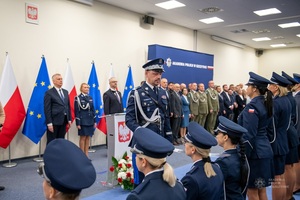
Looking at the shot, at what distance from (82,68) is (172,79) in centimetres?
307

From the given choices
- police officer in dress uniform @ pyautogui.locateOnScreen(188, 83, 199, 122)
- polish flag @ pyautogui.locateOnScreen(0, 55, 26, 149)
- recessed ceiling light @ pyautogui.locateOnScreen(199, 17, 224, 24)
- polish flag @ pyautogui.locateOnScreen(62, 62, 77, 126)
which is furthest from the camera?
recessed ceiling light @ pyautogui.locateOnScreen(199, 17, 224, 24)

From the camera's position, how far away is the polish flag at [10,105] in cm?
506

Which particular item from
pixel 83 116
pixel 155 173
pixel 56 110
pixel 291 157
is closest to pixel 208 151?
pixel 155 173

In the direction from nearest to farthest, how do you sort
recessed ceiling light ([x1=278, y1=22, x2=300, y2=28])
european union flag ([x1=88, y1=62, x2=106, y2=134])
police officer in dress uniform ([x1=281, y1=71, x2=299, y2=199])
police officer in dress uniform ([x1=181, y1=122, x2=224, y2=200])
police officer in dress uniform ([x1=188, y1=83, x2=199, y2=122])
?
police officer in dress uniform ([x1=181, y1=122, x2=224, y2=200]), police officer in dress uniform ([x1=281, y1=71, x2=299, y2=199]), european union flag ([x1=88, y1=62, x2=106, y2=134]), police officer in dress uniform ([x1=188, y1=83, x2=199, y2=122]), recessed ceiling light ([x1=278, y1=22, x2=300, y2=28])

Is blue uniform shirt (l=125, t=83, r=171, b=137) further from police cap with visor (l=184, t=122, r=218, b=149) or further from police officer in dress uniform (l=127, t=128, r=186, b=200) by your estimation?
police officer in dress uniform (l=127, t=128, r=186, b=200)

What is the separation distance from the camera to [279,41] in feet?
42.4

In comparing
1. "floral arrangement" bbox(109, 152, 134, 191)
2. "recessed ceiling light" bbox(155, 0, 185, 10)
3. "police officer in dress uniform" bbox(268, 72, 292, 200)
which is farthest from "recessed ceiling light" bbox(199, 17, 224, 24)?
"floral arrangement" bbox(109, 152, 134, 191)

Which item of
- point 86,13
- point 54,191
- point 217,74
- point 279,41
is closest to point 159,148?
point 54,191

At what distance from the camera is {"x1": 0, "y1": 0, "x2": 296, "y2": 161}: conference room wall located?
5.62 m

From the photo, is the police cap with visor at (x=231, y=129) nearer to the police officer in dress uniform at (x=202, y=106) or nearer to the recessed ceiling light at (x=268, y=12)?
the police officer in dress uniform at (x=202, y=106)

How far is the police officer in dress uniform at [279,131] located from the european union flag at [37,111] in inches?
166

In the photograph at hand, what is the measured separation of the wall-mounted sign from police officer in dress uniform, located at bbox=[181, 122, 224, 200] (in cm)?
501

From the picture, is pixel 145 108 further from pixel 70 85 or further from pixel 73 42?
pixel 73 42

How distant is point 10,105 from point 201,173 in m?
4.43
